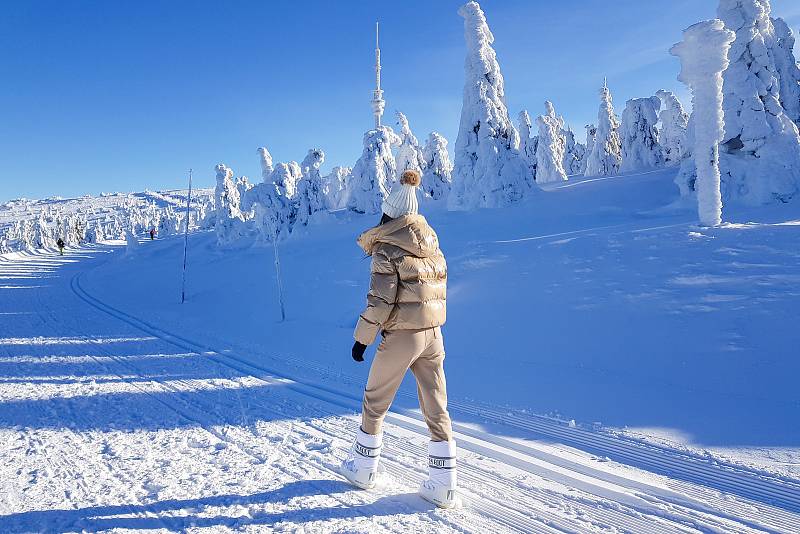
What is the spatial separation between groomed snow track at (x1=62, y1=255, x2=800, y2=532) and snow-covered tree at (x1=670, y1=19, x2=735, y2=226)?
937 centimetres

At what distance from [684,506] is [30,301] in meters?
18.2

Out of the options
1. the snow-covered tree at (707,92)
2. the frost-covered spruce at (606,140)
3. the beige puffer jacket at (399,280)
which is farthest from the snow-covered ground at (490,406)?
the frost-covered spruce at (606,140)

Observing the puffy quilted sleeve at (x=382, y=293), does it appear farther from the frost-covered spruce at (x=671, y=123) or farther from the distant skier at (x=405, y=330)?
the frost-covered spruce at (x=671, y=123)

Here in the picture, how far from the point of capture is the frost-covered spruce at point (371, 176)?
1462 inches

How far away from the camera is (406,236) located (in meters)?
2.90

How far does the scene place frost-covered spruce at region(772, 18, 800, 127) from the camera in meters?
23.3

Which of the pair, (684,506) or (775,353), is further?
(775,353)

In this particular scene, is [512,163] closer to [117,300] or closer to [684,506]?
[117,300]

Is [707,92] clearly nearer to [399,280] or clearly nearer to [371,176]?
[399,280]

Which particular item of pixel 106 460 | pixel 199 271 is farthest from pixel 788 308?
pixel 199 271

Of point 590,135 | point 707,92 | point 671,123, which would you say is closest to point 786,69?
point 707,92

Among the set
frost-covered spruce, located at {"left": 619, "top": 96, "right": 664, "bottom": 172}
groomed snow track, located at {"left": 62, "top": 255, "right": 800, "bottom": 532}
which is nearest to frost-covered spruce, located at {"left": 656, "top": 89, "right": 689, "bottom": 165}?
frost-covered spruce, located at {"left": 619, "top": 96, "right": 664, "bottom": 172}

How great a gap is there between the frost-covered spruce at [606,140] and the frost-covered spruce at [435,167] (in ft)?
55.0

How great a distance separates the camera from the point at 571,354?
636 centimetres
